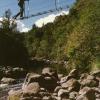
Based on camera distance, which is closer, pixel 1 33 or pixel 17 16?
pixel 17 16

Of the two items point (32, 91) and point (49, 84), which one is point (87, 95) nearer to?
point (32, 91)

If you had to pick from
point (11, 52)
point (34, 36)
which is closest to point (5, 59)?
point (11, 52)

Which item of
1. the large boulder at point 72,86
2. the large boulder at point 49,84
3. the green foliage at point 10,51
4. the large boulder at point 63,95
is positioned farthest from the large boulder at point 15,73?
the large boulder at point 63,95

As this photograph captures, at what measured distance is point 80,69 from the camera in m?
34.7

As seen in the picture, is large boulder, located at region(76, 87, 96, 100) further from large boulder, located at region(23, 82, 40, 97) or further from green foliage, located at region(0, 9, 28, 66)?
green foliage, located at region(0, 9, 28, 66)

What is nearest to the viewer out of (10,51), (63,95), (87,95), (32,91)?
(87,95)

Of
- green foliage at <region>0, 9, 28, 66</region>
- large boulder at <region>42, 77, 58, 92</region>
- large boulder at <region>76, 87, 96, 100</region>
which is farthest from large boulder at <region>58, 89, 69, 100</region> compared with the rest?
green foliage at <region>0, 9, 28, 66</region>

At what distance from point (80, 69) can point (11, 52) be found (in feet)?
117

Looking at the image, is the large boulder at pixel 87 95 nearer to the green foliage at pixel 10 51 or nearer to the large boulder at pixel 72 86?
the large boulder at pixel 72 86

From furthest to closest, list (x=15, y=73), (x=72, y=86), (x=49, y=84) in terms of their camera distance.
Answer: (x=15, y=73) < (x=49, y=84) < (x=72, y=86)

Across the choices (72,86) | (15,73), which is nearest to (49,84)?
(72,86)

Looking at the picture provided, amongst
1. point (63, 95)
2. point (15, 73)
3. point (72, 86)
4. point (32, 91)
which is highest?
point (32, 91)

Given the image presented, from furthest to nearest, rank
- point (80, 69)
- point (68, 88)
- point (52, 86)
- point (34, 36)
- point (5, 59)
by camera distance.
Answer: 1. point (34, 36)
2. point (5, 59)
3. point (80, 69)
4. point (52, 86)
5. point (68, 88)

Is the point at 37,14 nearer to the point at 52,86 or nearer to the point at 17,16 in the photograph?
Answer: the point at 17,16
